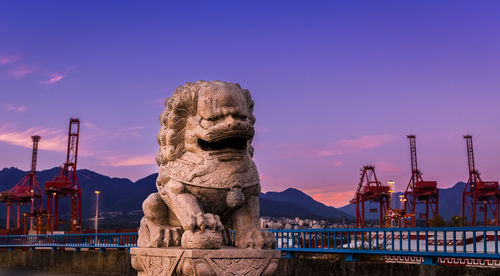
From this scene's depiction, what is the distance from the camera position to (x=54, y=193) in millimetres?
47969

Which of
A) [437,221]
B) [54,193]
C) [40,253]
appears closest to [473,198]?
[437,221]

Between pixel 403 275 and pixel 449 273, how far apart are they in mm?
863

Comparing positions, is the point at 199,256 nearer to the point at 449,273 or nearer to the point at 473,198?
the point at 449,273

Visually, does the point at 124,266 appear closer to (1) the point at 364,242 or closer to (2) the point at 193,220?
(1) the point at 364,242

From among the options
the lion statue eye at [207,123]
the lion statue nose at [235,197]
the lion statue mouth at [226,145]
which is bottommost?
the lion statue nose at [235,197]

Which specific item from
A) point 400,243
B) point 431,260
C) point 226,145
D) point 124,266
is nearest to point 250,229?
point 226,145

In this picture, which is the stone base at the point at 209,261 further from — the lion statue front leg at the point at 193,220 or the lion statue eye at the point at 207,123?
the lion statue eye at the point at 207,123

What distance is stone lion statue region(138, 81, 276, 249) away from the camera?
190 inches

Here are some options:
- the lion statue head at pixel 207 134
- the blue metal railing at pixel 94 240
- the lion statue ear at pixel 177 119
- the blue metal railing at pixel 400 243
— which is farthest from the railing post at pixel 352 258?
the blue metal railing at pixel 94 240

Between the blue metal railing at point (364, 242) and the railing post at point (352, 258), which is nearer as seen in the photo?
the blue metal railing at point (364, 242)

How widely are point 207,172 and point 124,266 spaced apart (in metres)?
9.64

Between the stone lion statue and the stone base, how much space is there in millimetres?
107

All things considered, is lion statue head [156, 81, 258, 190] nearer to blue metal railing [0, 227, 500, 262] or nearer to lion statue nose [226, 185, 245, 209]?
lion statue nose [226, 185, 245, 209]

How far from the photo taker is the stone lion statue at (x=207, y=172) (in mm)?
4832
